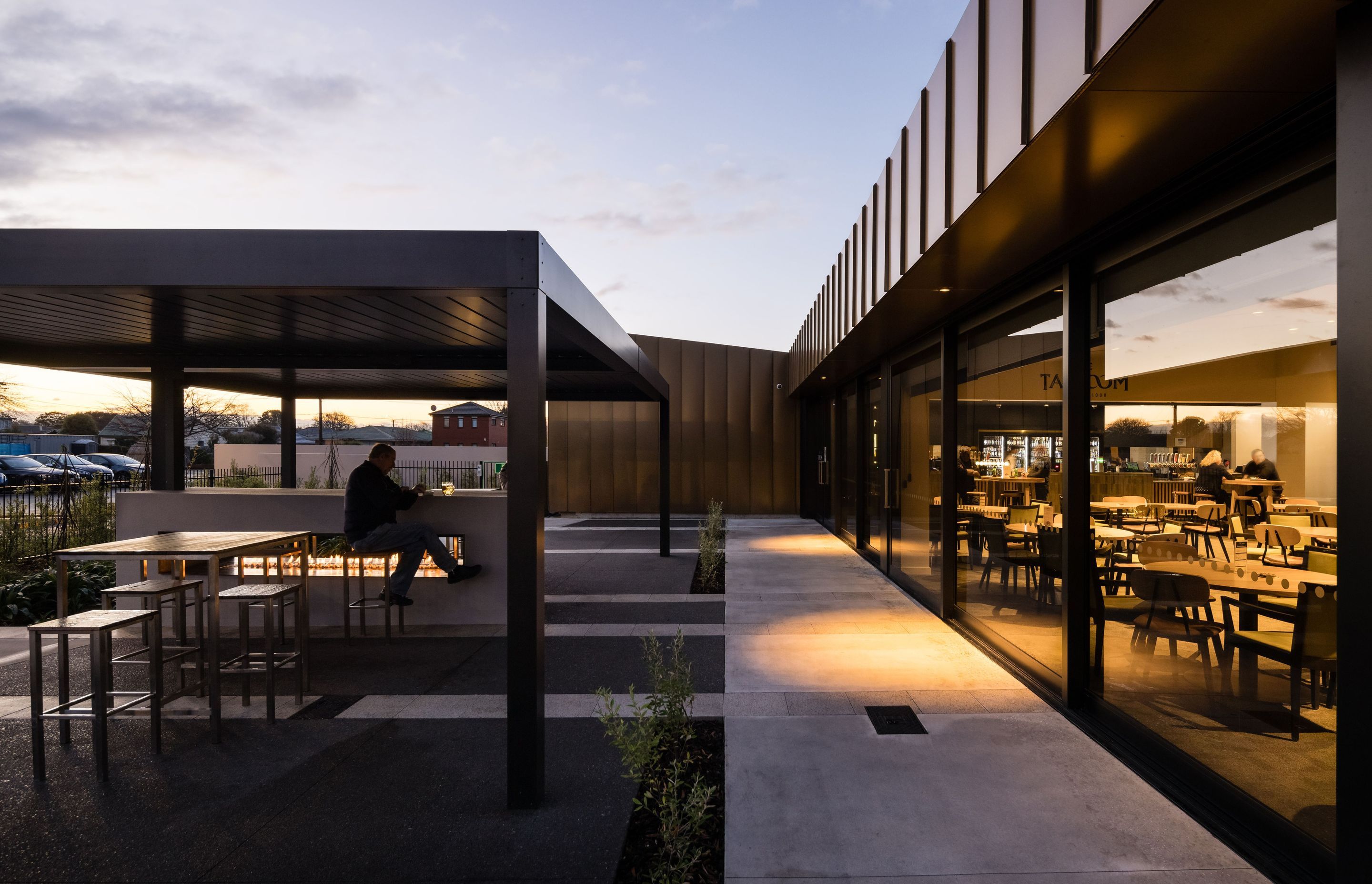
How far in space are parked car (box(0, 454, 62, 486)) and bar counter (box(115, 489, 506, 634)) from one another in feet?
84.9

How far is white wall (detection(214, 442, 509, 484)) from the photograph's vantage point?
23500 mm

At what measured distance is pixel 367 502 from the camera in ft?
18.9

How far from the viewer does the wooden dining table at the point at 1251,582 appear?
2775 millimetres

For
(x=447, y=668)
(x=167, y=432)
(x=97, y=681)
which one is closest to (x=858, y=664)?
(x=447, y=668)

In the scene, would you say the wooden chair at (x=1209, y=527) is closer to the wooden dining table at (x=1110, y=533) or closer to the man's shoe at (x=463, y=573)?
the wooden dining table at (x=1110, y=533)

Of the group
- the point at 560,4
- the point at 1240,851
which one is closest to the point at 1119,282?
the point at 1240,851

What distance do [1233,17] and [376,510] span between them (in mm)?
6318

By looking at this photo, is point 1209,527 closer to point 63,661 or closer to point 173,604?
point 63,661

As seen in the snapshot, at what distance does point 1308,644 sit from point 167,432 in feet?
31.8

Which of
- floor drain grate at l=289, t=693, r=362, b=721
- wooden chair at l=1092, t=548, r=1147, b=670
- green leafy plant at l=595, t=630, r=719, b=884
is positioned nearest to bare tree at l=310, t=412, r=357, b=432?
floor drain grate at l=289, t=693, r=362, b=721

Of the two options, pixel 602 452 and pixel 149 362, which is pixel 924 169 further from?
pixel 602 452

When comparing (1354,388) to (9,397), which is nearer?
(1354,388)

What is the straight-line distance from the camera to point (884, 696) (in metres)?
4.44

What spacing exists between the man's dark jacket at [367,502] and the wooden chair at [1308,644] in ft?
20.5
